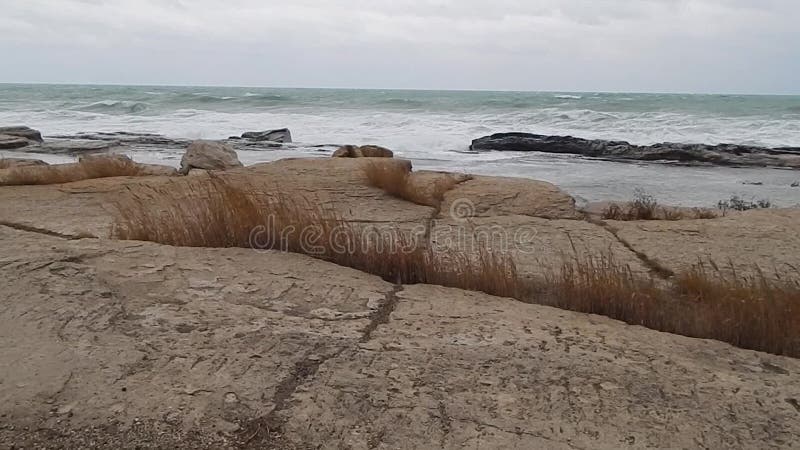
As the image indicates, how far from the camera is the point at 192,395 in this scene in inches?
83.8

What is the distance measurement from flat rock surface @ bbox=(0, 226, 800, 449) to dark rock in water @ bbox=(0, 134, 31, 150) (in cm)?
1872

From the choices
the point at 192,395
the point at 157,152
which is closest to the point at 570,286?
the point at 192,395

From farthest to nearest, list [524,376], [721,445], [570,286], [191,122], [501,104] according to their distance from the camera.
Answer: [501,104], [191,122], [570,286], [524,376], [721,445]

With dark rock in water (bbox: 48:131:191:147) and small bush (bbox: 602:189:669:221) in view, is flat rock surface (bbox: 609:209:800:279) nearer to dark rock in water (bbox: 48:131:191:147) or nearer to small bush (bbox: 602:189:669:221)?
small bush (bbox: 602:189:669:221)

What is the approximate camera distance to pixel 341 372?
7.64 feet

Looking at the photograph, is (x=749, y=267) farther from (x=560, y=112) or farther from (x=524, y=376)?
(x=560, y=112)

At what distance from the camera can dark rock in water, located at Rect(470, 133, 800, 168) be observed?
1870cm

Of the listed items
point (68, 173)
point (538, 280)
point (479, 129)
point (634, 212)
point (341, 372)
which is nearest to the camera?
point (341, 372)

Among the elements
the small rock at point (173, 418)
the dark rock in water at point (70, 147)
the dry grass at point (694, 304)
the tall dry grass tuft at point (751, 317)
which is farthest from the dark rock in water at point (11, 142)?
the tall dry grass tuft at point (751, 317)

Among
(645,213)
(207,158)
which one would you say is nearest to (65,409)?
(645,213)

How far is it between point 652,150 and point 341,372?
19.8m

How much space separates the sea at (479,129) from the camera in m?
14.6

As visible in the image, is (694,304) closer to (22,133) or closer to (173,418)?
(173,418)

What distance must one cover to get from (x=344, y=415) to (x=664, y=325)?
171 centimetres
